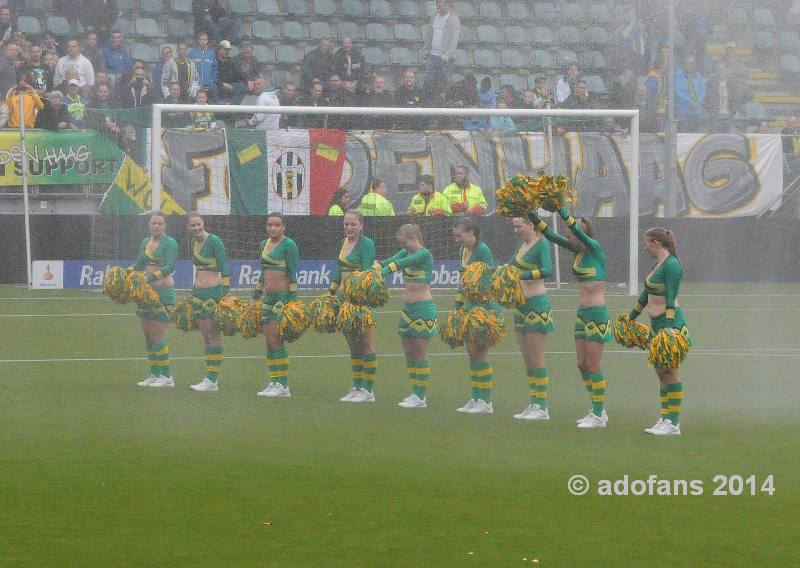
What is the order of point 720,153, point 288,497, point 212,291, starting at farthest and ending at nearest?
point 720,153
point 212,291
point 288,497

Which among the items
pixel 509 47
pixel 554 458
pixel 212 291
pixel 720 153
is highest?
pixel 509 47

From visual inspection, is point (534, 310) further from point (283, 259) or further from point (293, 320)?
point (283, 259)

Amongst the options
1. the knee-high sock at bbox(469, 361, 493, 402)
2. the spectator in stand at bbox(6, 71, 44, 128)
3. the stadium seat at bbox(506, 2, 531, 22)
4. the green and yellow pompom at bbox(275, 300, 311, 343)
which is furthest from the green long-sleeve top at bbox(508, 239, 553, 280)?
the stadium seat at bbox(506, 2, 531, 22)

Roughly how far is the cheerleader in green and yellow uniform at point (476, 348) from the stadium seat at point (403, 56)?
1404 cm

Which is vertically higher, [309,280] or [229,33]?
[229,33]

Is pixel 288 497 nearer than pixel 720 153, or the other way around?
pixel 288 497

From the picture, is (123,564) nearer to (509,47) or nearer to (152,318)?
(152,318)

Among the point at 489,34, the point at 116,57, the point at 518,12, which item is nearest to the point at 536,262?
the point at 489,34

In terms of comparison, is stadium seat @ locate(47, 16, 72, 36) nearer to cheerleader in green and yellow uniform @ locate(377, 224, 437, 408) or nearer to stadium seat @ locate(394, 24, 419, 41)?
stadium seat @ locate(394, 24, 419, 41)

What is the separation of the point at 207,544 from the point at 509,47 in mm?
19185

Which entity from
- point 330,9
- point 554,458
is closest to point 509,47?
point 330,9

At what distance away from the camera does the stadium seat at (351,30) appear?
25.2 m

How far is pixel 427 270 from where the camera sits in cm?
1185

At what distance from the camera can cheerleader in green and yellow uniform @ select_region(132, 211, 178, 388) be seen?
12961 mm
